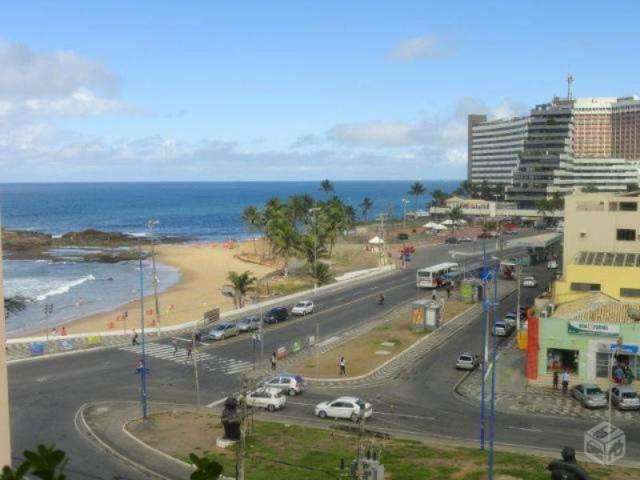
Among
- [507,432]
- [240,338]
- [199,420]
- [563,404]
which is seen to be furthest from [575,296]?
[199,420]

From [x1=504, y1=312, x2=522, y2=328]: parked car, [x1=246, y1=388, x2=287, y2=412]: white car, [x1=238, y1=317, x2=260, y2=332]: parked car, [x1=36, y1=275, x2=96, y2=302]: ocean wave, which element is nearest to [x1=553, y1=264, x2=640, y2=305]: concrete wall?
[x1=504, y1=312, x2=522, y2=328]: parked car

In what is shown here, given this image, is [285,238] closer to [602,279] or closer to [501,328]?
[501,328]

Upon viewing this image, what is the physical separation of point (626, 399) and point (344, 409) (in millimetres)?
13784

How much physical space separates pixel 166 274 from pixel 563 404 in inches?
2947

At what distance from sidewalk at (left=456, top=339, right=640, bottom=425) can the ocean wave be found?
56.1 m

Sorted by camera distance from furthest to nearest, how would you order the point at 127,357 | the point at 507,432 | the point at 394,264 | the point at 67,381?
the point at 394,264
the point at 127,357
the point at 67,381
the point at 507,432

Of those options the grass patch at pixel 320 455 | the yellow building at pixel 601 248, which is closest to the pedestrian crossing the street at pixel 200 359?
the grass patch at pixel 320 455

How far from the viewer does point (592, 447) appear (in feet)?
98.6

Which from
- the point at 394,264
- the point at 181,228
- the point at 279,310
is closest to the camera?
the point at 279,310

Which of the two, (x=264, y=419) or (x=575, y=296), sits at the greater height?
(x=575, y=296)

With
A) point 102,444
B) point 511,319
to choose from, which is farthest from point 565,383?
point 102,444

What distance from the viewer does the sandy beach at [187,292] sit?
65.6 meters

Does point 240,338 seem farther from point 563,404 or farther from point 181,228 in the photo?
point 181,228

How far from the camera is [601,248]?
190 ft
